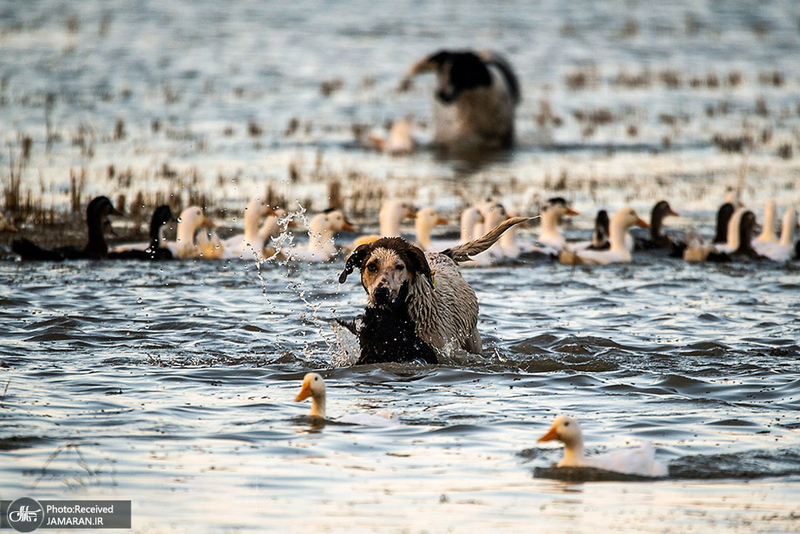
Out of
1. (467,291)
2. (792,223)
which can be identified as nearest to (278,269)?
(467,291)

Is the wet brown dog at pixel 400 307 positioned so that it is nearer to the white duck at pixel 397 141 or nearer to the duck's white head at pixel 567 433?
the duck's white head at pixel 567 433

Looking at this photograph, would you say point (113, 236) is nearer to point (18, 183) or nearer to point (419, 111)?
point (18, 183)

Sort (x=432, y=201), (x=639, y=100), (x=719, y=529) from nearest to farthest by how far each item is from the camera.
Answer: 1. (x=719, y=529)
2. (x=432, y=201)
3. (x=639, y=100)

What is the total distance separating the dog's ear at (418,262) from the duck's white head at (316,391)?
190 cm

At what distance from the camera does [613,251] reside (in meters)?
14.2

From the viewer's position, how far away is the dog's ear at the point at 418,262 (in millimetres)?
8891

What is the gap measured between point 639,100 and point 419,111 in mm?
5194

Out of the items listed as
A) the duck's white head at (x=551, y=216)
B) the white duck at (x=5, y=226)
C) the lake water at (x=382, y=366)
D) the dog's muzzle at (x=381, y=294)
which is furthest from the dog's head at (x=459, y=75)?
the dog's muzzle at (x=381, y=294)

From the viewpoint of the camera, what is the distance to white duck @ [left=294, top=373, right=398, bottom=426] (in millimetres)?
7230

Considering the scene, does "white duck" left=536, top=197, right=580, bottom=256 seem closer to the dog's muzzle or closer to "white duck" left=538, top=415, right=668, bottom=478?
the dog's muzzle

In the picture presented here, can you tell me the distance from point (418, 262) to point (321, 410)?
2.00 meters

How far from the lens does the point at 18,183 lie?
15.2 metres

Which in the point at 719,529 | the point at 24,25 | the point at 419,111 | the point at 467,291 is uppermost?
the point at 24,25

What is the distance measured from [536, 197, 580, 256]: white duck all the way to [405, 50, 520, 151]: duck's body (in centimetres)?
854
